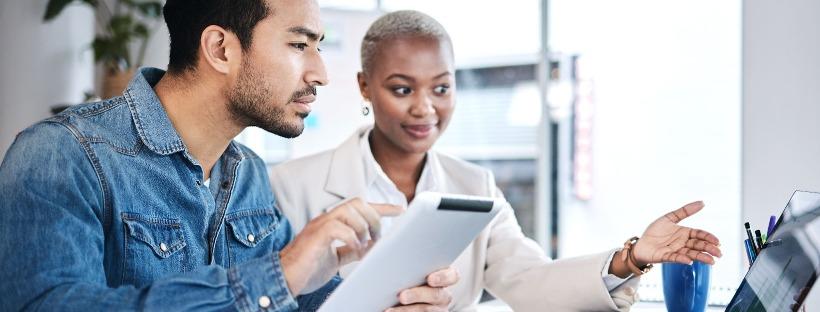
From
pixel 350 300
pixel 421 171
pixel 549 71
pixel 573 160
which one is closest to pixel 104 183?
pixel 350 300

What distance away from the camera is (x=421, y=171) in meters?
2.20

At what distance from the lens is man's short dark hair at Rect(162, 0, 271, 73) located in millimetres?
1499

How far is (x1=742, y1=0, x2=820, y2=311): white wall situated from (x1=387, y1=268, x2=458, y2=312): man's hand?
1.44 metres

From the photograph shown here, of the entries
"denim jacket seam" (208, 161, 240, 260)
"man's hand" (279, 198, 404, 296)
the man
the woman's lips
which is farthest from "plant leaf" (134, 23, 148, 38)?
"man's hand" (279, 198, 404, 296)

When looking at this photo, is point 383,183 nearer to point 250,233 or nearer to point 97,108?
point 250,233

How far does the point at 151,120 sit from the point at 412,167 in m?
0.87

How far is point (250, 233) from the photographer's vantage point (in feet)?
5.42

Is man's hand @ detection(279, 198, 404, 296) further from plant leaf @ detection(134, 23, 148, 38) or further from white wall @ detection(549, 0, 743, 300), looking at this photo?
plant leaf @ detection(134, 23, 148, 38)

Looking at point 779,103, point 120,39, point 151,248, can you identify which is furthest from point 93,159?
point 120,39

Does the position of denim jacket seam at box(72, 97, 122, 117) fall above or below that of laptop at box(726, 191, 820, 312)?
above

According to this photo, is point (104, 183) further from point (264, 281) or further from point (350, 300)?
point (350, 300)

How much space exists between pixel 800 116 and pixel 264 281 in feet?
6.52

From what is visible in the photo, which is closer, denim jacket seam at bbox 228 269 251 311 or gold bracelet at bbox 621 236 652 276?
denim jacket seam at bbox 228 269 251 311

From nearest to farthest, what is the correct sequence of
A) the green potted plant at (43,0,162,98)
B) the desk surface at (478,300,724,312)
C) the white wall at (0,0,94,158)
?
1. the desk surface at (478,300,724,312)
2. the white wall at (0,0,94,158)
3. the green potted plant at (43,0,162,98)
